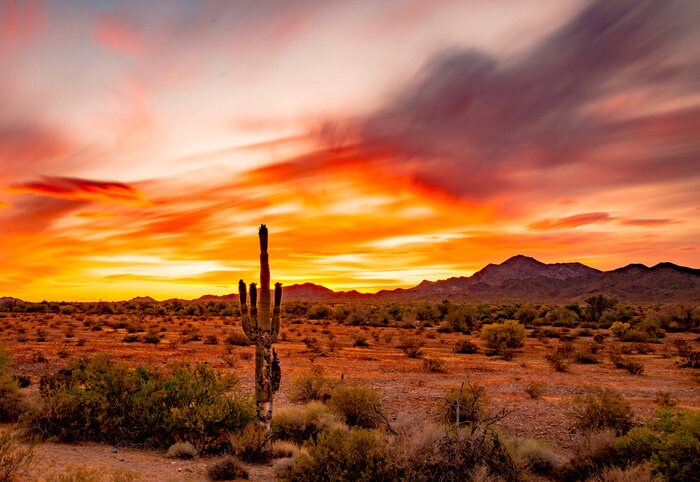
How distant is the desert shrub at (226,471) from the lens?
9992 mm

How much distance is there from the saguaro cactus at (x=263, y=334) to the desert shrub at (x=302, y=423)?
106 cm

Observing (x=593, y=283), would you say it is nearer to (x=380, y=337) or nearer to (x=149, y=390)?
(x=380, y=337)

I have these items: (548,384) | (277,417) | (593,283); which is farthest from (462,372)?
(593,283)

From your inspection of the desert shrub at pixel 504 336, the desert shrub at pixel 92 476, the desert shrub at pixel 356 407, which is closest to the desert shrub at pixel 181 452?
the desert shrub at pixel 92 476

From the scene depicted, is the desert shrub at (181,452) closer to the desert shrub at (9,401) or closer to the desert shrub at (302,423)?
the desert shrub at (302,423)

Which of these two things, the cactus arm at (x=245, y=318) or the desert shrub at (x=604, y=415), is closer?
the cactus arm at (x=245, y=318)

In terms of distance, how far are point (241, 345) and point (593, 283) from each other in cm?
17728

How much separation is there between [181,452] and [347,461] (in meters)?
4.85

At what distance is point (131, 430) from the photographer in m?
12.4

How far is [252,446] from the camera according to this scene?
11.3m

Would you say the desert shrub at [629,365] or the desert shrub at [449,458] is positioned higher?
the desert shrub at [449,458]

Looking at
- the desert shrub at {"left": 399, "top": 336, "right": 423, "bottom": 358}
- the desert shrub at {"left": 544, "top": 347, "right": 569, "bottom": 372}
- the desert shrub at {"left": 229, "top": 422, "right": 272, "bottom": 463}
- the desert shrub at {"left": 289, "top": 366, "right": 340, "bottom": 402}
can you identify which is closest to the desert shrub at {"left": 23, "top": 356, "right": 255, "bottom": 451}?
the desert shrub at {"left": 229, "top": 422, "right": 272, "bottom": 463}

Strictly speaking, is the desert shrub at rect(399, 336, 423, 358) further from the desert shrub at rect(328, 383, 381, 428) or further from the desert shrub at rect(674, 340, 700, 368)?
the desert shrub at rect(328, 383, 381, 428)

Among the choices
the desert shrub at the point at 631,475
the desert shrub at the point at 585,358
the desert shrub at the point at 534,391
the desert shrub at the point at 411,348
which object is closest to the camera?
the desert shrub at the point at 631,475
